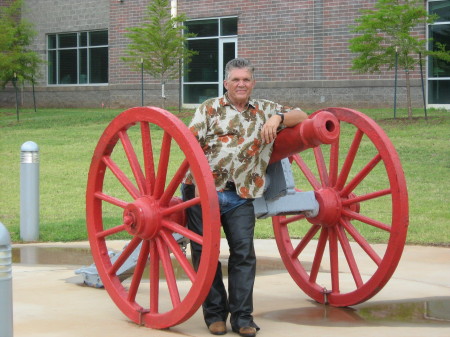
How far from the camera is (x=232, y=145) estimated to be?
5.41m

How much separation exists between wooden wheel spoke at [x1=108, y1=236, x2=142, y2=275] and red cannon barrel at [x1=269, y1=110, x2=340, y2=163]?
1107 millimetres

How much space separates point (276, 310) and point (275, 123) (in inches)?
58.0

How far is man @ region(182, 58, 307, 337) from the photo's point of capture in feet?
17.6

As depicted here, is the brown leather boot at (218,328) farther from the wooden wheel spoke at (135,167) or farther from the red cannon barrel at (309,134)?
the red cannon barrel at (309,134)

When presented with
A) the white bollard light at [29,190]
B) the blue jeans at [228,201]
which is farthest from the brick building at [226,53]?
the blue jeans at [228,201]

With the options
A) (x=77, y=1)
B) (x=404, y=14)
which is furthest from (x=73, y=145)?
(x=77, y=1)

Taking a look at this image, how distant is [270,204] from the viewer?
5758mm

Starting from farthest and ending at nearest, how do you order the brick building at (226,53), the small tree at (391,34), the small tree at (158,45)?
the small tree at (158,45) < the brick building at (226,53) < the small tree at (391,34)

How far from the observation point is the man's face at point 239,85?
216 inches

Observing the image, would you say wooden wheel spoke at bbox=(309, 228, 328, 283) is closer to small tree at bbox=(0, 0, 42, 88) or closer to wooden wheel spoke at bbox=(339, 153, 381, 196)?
wooden wheel spoke at bbox=(339, 153, 381, 196)

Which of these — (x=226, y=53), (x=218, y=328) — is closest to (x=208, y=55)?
(x=226, y=53)

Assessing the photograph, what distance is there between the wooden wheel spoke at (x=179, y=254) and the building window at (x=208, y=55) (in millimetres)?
25363

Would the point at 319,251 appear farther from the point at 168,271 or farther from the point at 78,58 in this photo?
the point at 78,58

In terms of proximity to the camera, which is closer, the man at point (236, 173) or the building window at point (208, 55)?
the man at point (236, 173)
